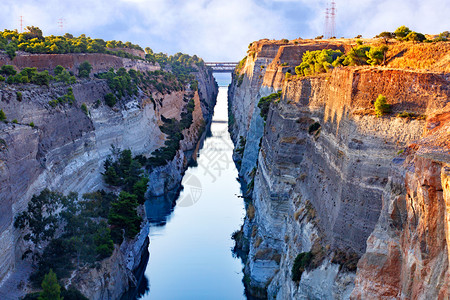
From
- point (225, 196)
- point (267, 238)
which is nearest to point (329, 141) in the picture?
point (267, 238)

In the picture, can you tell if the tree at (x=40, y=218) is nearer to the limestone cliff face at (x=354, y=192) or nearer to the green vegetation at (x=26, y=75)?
the green vegetation at (x=26, y=75)

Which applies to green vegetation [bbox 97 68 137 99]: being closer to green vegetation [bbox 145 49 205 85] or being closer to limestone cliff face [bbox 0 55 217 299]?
limestone cliff face [bbox 0 55 217 299]

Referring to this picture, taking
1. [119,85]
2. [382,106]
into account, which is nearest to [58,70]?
[119,85]

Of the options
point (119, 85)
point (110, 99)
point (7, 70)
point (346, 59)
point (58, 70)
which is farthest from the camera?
point (119, 85)

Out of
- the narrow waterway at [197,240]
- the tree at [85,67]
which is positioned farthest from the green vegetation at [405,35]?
the tree at [85,67]

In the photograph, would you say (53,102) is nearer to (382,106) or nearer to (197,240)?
(197,240)

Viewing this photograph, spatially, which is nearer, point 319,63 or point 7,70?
point 319,63
